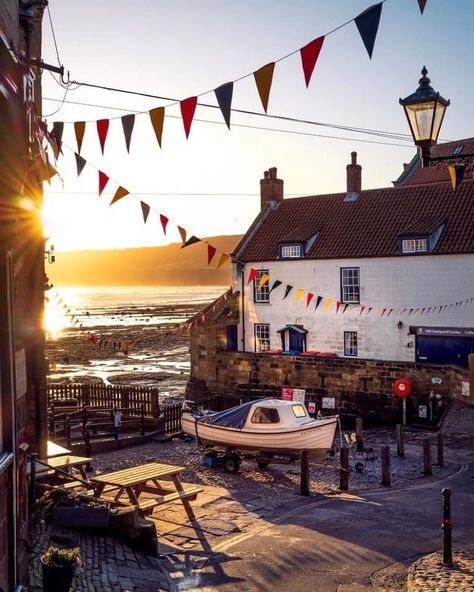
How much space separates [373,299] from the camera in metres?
31.0

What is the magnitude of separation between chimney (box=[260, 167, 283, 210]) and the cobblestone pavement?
56.5 feet

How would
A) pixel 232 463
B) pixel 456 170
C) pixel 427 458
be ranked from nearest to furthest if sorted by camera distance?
pixel 456 170, pixel 427 458, pixel 232 463

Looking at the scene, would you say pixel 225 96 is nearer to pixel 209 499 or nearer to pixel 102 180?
pixel 102 180

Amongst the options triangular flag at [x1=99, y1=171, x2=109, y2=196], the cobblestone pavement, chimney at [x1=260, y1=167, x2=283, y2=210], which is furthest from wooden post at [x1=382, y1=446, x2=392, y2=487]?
chimney at [x1=260, y1=167, x2=283, y2=210]

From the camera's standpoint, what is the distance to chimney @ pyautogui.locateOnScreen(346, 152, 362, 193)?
3550cm

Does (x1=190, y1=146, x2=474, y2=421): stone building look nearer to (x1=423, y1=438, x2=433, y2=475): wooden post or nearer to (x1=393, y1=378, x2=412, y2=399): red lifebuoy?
(x1=393, y1=378, x2=412, y2=399): red lifebuoy

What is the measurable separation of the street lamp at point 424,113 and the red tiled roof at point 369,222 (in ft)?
68.6

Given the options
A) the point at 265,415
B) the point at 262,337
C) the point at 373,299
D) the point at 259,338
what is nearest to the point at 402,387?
the point at 373,299

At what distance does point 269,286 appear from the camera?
34.7 metres

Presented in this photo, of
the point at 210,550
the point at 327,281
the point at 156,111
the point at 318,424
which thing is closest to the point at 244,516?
the point at 210,550

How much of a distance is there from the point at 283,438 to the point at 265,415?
2.70ft

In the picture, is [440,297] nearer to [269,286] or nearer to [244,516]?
[269,286]

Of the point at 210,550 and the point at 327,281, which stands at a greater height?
the point at 327,281

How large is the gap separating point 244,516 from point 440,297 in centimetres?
1851
